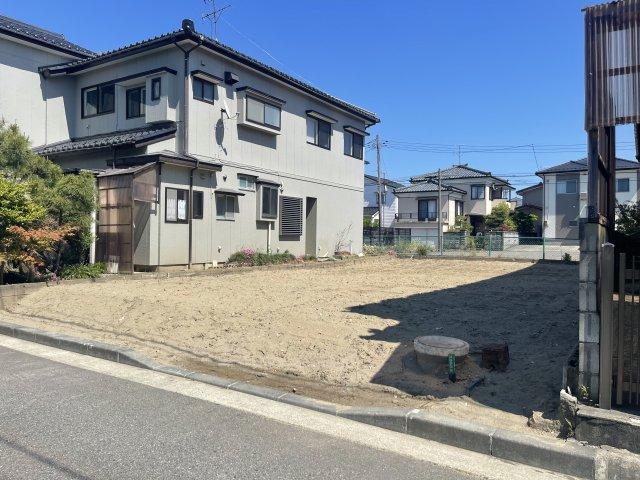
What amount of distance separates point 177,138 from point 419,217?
3434 cm

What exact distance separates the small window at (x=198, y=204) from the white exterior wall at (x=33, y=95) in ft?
20.7

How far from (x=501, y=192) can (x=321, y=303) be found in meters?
45.4

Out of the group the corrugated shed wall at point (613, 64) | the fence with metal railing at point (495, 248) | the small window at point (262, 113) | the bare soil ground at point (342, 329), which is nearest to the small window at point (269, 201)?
the small window at point (262, 113)

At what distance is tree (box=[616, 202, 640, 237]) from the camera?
7.68 meters

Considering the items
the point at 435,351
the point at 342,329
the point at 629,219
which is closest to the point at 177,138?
the point at 342,329

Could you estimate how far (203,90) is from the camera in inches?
577

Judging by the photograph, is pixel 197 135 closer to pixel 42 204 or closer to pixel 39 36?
pixel 42 204

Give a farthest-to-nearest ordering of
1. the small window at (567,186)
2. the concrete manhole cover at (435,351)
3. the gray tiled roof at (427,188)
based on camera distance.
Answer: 1. the gray tiled roof at (427,188)
2. the small window at (567,186)
3. the concrete manhole cover at (435,351)

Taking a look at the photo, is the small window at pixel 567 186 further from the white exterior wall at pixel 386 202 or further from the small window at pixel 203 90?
the small window at pixel 203 90

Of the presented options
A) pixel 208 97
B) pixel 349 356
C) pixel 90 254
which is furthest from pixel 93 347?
pixel 208 97

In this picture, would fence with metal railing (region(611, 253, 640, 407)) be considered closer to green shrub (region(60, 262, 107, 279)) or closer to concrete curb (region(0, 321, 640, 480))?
concrete curb (region(0, 321, 640, 480))

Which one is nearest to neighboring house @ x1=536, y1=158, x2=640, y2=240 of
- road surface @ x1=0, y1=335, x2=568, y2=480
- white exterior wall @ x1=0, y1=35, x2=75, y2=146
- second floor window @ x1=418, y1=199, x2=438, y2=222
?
second floor window @ x1=418, y1=199, x2=438, y2=222

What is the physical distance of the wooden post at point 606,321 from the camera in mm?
3842

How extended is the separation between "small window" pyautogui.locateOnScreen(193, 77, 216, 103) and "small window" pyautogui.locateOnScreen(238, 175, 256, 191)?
8.85 ft
